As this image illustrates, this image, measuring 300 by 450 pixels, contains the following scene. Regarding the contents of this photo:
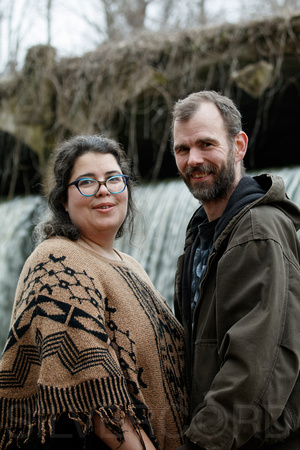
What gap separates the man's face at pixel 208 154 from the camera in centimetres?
194

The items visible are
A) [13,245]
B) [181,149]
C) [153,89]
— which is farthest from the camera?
[13,245]

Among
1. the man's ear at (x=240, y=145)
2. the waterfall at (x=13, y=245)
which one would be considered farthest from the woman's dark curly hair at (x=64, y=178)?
the waterfall at (x=13, y=245)

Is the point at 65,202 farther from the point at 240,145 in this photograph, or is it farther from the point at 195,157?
the point at 240,145

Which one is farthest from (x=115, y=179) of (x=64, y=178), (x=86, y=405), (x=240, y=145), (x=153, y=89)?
(x=153, y=89)

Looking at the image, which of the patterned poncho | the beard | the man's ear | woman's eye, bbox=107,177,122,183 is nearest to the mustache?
the beard

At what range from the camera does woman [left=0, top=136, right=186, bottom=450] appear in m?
1.52

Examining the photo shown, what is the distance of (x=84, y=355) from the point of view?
5.00 ft

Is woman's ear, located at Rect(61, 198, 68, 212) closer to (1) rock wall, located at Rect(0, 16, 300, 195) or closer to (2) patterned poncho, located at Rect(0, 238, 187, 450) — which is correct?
(2) patterned poncho, located at Rect(0, 238, 187, 450)

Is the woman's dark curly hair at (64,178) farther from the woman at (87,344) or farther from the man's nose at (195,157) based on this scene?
the man's nose at (195,157)

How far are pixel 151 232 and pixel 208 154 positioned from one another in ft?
7.67

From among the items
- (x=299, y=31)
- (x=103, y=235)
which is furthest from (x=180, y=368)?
(x=299, y=31)

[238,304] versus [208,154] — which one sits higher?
[208,154]

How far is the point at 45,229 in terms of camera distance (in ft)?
6.31

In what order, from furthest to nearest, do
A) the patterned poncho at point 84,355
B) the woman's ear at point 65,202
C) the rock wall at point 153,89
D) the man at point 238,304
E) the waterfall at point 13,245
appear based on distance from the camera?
the waterfall at point 13,245, the rock wall at point 153,89, the woman's ear at point 65,202, the patterned poncho at point 84,355, the man at point 238,304
